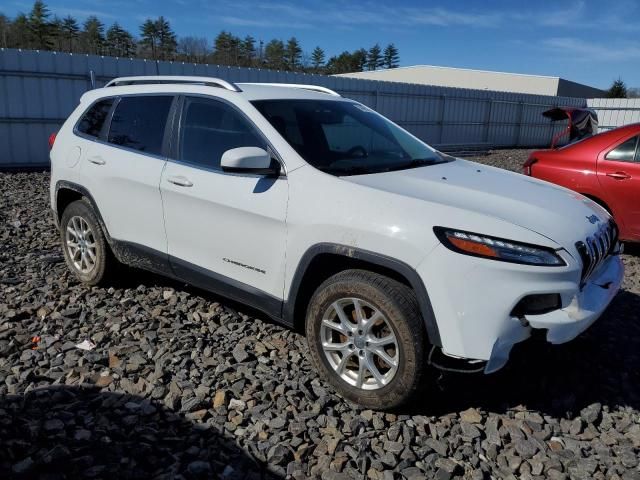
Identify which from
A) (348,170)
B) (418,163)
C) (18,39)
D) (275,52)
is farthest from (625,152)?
(275,52)

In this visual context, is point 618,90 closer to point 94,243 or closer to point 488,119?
point 488,119

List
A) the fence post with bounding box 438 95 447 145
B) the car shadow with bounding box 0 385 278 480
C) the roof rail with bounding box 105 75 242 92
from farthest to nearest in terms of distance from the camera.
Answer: the fence post with bounding box 438 95 447 145, the roof rail with bounding box 105 75 242 92, the car shadow with bounding box 0 385 278 480

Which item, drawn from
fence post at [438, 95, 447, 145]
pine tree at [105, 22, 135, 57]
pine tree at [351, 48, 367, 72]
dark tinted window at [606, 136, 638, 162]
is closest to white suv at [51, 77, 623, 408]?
dark tinted window at [606, 136, 638, 162]

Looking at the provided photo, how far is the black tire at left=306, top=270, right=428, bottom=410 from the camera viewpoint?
108 inches

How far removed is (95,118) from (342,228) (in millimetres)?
2882

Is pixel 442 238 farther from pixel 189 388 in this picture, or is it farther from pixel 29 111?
pixel 29 111

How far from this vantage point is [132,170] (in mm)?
4082

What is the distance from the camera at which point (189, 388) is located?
323 cm

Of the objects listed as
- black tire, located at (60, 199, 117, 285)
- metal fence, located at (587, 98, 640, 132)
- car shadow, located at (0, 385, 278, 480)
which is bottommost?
car shadow, located at (0, 385, 278, 480)

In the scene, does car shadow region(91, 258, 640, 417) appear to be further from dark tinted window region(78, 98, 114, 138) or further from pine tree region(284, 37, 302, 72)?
pine tree region(284, 37, 302, 72)

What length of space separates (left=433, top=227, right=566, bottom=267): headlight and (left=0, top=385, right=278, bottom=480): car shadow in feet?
4.62

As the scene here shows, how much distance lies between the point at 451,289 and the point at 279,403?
4.01ft

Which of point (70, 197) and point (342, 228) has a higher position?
point (342, 228)

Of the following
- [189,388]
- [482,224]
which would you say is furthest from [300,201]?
[189,388]
